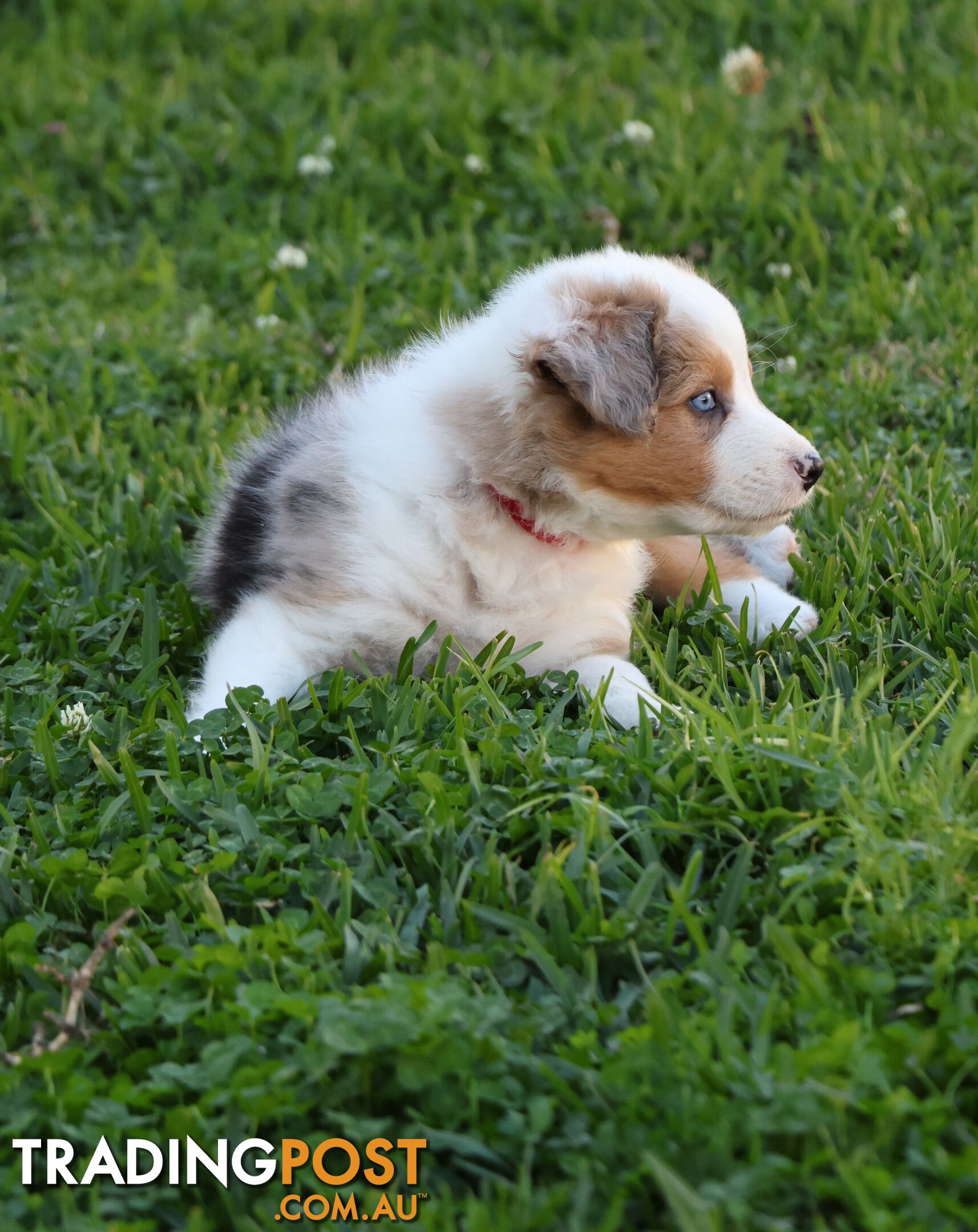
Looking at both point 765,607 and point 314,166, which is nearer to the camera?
point 765,607

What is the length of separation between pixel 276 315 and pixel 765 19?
11.3 feet

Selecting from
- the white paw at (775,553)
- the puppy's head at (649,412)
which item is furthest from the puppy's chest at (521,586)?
the white paw at (775,553)

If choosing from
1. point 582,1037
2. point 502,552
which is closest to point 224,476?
Result: point 502,552

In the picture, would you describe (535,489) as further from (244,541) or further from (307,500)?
(244,541)

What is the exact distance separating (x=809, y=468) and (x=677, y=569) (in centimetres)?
76

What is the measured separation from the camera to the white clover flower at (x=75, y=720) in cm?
327

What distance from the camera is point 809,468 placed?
10.9 feet

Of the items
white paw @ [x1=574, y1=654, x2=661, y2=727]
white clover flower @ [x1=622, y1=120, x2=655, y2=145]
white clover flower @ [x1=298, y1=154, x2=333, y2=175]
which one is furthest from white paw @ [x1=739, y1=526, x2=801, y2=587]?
white clover flower @ [x1=298, y1=154, x2=333, y2=175]

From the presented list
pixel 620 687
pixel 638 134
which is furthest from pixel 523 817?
pixel 638 134

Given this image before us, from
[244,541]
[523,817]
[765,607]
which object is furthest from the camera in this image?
[765,607]

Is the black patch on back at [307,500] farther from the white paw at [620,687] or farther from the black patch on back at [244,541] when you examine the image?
the white paw at [620,687]

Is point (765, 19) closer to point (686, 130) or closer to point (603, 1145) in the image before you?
point (686, 130)

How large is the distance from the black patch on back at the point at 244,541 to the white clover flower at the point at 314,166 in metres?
3.22

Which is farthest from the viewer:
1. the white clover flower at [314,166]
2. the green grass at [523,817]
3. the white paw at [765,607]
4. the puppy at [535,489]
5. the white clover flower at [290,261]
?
the white clover flower at [314,166]
